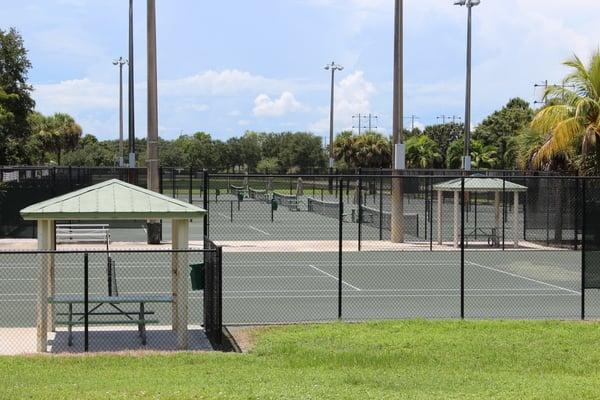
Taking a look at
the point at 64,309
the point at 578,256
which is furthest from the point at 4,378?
the point at 578,256

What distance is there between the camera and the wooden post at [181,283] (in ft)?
43.9

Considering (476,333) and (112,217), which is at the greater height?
(112,217)

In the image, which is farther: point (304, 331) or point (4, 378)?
point (304, 331)

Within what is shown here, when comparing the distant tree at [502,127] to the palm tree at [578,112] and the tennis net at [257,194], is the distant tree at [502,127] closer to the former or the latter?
the tennis net at [257,194]

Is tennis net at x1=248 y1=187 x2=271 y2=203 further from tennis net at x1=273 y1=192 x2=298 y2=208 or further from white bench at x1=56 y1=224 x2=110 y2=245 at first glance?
white bench at x1=56 y1=224 x2=110 y2=245

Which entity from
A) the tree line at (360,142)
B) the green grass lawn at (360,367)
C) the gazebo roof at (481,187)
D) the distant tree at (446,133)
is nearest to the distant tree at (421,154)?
the tree line at (360,142)

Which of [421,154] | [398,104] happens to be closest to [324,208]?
[398,104]

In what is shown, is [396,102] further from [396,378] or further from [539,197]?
[396,378]

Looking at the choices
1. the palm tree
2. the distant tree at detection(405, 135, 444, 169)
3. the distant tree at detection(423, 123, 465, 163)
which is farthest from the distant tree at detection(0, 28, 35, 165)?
the distant tree at detection(423, 123, 465, 163)

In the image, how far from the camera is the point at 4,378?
10617 mm

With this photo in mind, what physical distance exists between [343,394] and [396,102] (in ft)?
84.8

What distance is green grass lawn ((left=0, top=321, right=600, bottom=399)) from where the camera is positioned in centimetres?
952

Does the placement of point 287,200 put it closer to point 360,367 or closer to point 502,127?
point 502,127

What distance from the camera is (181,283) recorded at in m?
13.8
